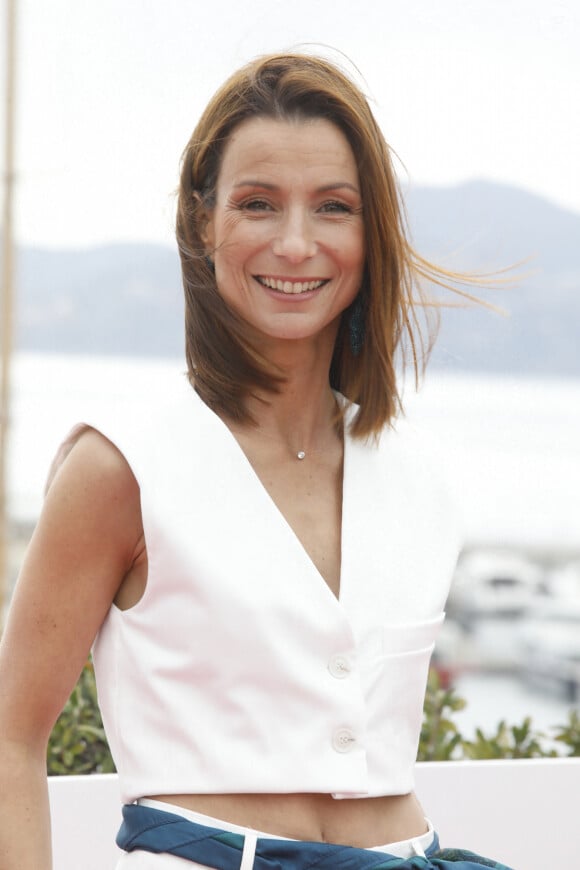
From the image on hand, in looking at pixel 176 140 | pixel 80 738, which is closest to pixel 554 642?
pixel 80 738

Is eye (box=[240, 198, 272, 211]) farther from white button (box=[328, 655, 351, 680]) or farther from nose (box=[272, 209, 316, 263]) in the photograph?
white button (box=[328, 655, 351, 680])

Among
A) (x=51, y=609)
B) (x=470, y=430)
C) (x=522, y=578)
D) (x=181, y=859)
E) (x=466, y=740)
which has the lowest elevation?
(x=522, y=578)

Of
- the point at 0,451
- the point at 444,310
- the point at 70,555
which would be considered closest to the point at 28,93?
the point at 0,451

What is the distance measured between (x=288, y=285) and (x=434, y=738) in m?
1.64

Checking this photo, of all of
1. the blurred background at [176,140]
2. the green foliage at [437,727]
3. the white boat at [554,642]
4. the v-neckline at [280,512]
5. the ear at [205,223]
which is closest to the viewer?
the v-neckline at [280,512]

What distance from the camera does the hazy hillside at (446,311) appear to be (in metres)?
2.01

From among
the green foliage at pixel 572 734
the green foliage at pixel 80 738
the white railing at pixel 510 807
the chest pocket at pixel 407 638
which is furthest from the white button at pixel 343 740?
the green foliage at pixel 572 734

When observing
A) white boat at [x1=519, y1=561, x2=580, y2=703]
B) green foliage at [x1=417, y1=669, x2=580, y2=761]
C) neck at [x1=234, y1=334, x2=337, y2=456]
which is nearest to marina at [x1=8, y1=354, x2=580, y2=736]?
white boat at [x1=519, y1=561, x2=580, y2=703]

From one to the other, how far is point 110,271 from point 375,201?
3412 millimetres

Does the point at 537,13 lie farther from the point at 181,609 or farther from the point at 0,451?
the point at 181,609

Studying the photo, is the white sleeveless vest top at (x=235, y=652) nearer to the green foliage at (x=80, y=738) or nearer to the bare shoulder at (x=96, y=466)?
the bare shoulder at (x=96, y=466)

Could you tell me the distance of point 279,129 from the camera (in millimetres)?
1420

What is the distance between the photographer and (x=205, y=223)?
151 cm

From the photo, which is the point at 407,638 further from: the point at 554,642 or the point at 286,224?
the point at 554,642
